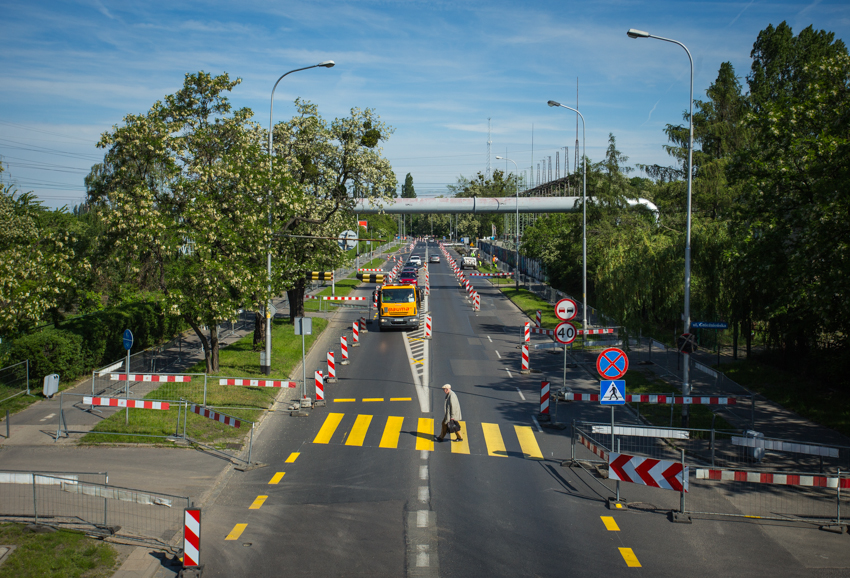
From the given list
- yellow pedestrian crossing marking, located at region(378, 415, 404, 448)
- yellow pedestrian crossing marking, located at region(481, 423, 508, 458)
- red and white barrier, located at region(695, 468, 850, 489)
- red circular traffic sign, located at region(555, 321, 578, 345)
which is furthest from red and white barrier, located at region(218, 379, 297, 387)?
red and white barrier, located at region(695, 468, 850, 489)

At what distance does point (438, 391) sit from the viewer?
1973 cm

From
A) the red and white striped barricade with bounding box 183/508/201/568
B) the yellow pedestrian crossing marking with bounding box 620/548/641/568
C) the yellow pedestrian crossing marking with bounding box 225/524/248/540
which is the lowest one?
the yellow pedestrian crossing marking with bounding box 225/524/248/540

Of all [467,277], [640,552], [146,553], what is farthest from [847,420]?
[467,277]

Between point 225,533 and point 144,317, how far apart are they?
17444 millimetres

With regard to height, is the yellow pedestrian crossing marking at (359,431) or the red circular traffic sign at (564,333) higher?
the red circular traffic sign at (564,333)

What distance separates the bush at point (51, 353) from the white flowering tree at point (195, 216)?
9.33 feet

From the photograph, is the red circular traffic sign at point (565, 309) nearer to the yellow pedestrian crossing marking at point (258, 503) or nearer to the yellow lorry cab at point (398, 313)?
the yellow pedestrian crossing marking at point (258, 503)

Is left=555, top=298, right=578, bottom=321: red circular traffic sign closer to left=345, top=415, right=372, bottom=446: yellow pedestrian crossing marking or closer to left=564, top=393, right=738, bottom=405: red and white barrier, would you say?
left=564, top=393, right=738, bottom=405: red and white barrier

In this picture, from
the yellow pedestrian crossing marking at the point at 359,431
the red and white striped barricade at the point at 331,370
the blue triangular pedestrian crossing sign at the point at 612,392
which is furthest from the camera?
the red and white striped barricade at the point at 331,370

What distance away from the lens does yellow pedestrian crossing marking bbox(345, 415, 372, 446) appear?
14555mm

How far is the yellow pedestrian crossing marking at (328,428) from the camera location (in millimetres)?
Result: 14797

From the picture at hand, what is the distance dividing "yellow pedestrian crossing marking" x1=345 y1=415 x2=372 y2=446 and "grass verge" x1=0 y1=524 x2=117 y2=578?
6193mm

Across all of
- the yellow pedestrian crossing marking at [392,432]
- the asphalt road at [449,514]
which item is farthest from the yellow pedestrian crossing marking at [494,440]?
the yellow pedestrian crossing marking at [392,432]

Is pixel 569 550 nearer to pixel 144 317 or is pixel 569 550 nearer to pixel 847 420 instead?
pixel 847 420
